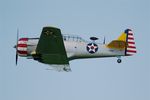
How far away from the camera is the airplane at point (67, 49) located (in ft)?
74.3

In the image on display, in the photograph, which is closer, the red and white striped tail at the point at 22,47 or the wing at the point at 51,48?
the wing at the point at 51,48

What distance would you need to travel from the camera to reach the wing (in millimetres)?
21234

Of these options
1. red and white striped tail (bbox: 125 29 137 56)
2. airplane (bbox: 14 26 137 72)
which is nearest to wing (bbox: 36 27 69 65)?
airplane (bbox: 14 26 137 72)

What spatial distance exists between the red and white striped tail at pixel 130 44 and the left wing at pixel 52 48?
4.46m

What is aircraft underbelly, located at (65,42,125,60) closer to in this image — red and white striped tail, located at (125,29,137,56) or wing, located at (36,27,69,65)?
red and white striped tail, located at (125,29,137,56)

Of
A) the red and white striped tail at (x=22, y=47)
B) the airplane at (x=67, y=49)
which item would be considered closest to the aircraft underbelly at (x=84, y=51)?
the airplane at (x=67, y=49)

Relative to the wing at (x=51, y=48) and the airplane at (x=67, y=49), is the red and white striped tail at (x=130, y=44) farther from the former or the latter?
the wing at (x=51, y=48)

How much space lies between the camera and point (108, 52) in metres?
25.0

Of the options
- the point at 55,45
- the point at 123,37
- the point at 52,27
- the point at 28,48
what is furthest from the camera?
the point at 123,37

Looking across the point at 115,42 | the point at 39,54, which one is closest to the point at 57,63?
the point at 39,54

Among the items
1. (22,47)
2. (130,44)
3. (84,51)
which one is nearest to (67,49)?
(84,51)

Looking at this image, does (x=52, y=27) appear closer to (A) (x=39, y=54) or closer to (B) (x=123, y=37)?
(A) (x=39, y=54)

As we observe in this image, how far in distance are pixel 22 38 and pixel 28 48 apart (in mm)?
853

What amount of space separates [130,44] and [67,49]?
4475 mm
